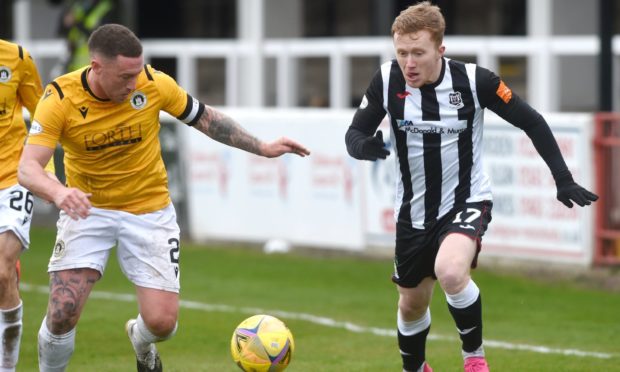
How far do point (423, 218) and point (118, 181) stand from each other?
5.80 ft

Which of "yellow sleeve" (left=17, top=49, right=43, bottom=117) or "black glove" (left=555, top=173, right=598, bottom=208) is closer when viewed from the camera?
"black glove" (left=555, top=173, right=598, bottom=208)

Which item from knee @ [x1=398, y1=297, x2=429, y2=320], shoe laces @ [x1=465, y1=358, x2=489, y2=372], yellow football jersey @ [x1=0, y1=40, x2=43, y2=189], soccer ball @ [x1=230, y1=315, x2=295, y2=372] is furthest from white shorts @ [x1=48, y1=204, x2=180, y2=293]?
shoe laces @ [x1=465, y1=358, x2=489, y2=372]

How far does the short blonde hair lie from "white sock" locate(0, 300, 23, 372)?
2.91 m

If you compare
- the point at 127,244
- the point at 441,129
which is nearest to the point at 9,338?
the point at 127,244

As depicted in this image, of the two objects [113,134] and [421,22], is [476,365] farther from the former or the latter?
[113,134]

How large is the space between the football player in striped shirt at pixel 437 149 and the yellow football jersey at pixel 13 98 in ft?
7.36

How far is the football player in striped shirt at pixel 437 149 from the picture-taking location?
24.0ft

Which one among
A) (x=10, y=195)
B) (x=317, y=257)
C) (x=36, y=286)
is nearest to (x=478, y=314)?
(x=10, y=195)

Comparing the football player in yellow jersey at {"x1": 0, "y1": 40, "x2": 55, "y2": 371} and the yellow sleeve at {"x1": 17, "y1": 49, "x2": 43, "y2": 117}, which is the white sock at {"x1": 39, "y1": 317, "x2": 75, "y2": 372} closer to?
the football player in yellow jersey at {"x1": 0, "y1": 40, "x2": 55, "y2": 371}

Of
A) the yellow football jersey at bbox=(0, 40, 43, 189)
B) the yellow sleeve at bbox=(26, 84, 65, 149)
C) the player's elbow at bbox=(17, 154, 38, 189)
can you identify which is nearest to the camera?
the player's elbow at bbox=(17, 154, 38, 189)

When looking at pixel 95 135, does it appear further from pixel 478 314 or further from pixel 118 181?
pixel 478 314

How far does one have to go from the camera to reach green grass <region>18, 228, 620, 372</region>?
9188 mm

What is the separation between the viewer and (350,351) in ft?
31.9

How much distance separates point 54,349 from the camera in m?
7.29
